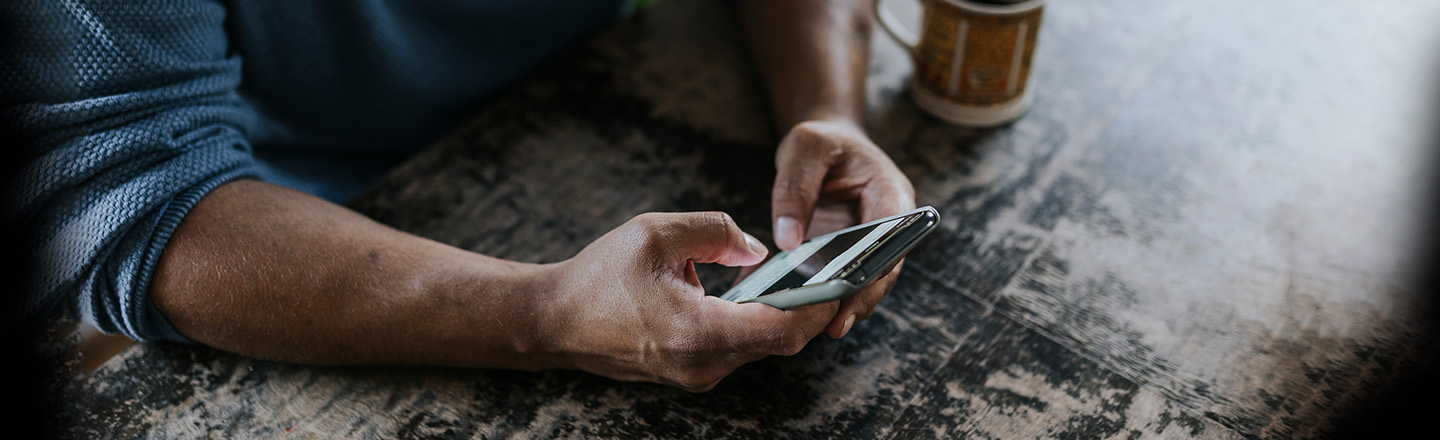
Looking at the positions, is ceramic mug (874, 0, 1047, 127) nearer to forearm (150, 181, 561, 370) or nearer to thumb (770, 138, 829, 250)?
thumb (770, 138, 829, 250)

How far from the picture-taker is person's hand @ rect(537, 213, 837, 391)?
80 centimetres

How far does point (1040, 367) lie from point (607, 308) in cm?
43

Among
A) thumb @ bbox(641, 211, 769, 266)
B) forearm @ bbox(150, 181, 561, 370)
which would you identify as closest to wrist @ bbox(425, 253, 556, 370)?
forearm @ bbox(150, 181, 561, 370)

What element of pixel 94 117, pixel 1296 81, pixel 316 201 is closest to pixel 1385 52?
pixel 1296 81

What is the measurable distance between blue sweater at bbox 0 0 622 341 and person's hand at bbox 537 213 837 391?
1.24 ft

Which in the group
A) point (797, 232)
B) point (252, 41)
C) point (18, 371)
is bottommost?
point (18, 371)

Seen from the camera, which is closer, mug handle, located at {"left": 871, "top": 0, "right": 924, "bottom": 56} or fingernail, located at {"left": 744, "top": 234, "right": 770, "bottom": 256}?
fingernail, located at {"left": 744, "top": 234, "right": 770, "bottom": 256}

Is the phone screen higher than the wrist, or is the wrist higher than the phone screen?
the phone screen

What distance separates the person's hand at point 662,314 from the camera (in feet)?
2.62

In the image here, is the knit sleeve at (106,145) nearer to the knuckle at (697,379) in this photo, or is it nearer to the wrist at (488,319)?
the wrist at (488,319)

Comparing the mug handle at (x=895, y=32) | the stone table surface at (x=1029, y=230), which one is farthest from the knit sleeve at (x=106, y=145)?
the mug handle at (x=895, y=32)

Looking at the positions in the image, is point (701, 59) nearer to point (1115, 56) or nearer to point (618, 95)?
point (618, 95)

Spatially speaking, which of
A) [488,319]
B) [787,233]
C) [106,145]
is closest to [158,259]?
[106,145]

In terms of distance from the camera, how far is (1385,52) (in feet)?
4.10
